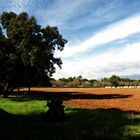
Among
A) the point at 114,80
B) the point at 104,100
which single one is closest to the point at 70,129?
the point at 104,100

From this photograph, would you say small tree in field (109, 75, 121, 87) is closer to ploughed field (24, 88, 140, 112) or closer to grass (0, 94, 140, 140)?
ploughed field (24, 88, 140, 112)

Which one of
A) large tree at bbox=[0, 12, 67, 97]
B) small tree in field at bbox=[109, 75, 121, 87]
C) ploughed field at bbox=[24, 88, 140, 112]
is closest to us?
ploughed field at bbox=[24, 88, 140, 112]

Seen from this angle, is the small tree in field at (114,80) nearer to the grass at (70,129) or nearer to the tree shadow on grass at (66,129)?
the tree shadow on grass at (66,129)

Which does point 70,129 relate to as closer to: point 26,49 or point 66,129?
point 66,129

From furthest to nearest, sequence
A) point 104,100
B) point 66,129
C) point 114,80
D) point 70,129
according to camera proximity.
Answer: point 114,80, point 104,100, point 66,129, point 70,129

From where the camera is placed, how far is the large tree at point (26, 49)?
4969 centimetres

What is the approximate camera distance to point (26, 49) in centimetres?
4984

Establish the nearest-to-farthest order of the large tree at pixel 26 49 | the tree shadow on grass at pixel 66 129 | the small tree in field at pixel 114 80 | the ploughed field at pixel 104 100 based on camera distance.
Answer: the tree shadow on grass at pixel 66 129, the ploughed field at pixel 104 100, the large tree at pixel 26 49, the small tree in field at pixel 114 80

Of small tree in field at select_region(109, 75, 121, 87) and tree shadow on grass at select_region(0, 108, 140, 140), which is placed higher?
small tree in field at select_region(109, 75, 121, 87)

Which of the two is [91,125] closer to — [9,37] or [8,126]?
[8,126]

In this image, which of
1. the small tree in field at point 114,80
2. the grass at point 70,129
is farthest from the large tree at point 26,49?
the small tree in field at point 114,80

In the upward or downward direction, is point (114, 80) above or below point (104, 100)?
above

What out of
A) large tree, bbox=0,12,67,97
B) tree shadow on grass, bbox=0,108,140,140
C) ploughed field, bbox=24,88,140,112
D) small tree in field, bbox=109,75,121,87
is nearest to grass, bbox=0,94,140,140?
tree shadow on grass, bbox=0,108,140,140

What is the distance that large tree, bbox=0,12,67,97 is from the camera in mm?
49688
